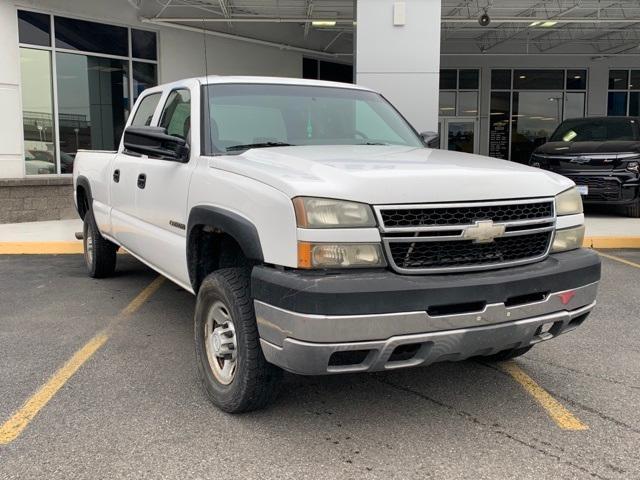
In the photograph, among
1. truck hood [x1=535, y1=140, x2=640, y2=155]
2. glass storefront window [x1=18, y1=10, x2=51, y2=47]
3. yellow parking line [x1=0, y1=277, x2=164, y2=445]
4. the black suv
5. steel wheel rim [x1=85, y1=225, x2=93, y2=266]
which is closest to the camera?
yellow parking line [x1=0, y1=277, x2=164, y2=445]

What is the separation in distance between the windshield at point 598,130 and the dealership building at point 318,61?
9.18ft

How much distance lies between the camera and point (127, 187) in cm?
515

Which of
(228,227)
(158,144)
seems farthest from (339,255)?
(158,144)

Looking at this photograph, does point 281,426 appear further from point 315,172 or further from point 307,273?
point 315,172

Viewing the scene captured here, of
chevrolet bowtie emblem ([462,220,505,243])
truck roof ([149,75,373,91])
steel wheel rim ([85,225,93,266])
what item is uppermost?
truck roof ([149,75,373,91])

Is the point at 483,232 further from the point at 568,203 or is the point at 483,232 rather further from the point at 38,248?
the point at 38,248

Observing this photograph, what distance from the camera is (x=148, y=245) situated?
4.76m

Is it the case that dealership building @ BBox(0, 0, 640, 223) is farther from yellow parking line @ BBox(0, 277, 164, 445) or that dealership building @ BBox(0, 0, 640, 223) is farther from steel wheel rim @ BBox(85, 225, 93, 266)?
yellow parking line @ BBox(0, 277, 164, 445)

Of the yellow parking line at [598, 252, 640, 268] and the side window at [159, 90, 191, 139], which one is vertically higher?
the side window at [159, 90, 191, 139]

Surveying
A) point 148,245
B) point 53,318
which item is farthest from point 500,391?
point 53,318

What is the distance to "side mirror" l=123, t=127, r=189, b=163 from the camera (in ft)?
12.8

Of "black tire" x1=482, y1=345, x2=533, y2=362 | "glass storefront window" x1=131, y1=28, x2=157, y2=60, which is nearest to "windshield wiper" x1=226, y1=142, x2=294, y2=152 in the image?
"black tire" x1=482, y1=345, x2=533, y2=362

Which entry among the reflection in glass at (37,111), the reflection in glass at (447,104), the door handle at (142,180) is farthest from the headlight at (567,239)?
the reflection in glass at (447,104)

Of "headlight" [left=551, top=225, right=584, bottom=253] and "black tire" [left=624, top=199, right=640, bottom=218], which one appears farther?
"black tire" [left=624, top=199, right=640, bottom=218]
